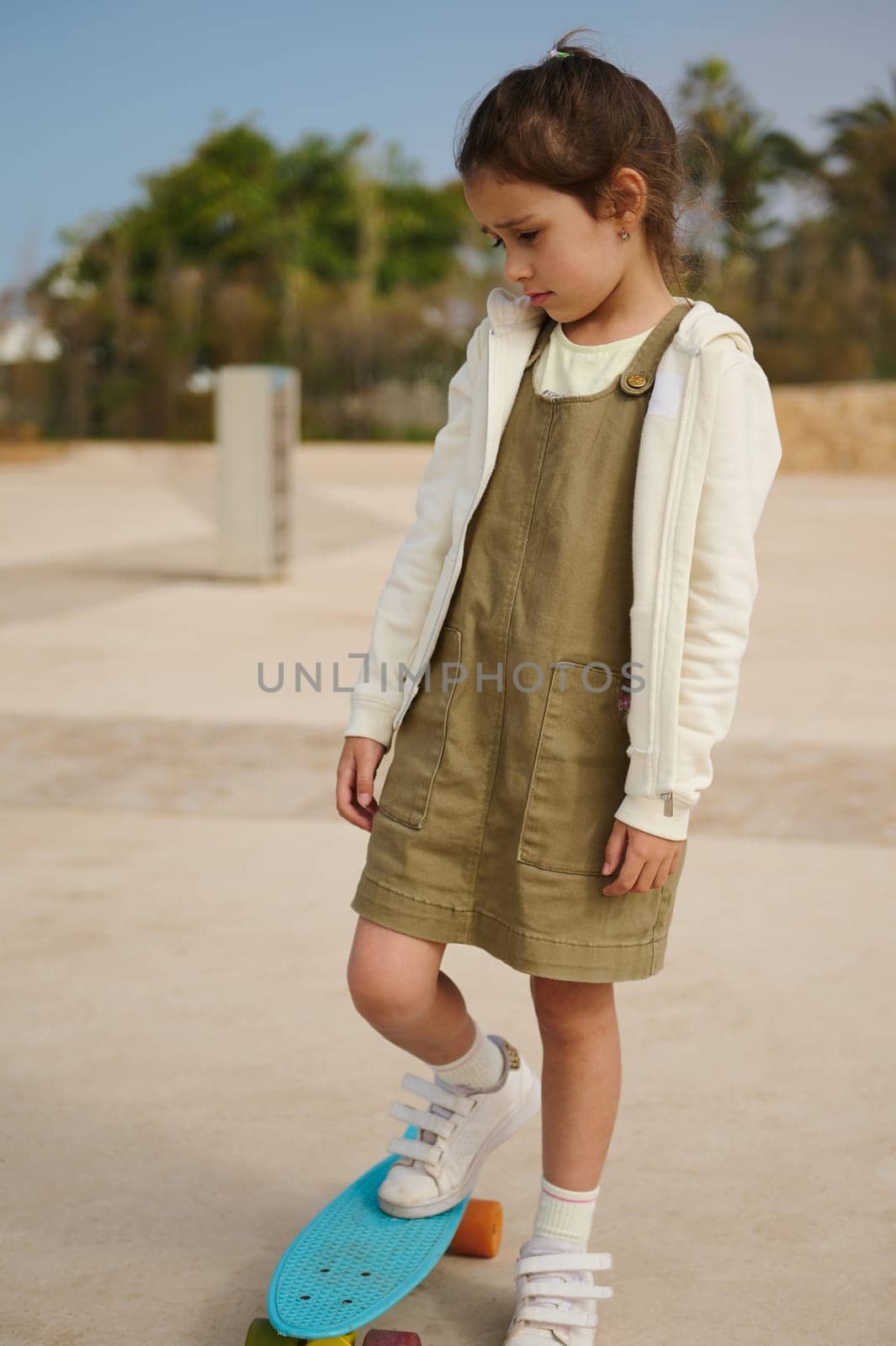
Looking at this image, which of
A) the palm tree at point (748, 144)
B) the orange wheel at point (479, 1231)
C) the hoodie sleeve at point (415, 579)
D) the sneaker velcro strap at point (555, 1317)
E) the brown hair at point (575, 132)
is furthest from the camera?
the palm tree at point (748, 144)

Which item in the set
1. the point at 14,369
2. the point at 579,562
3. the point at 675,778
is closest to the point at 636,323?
the point at 579,562

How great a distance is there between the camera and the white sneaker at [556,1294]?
1729 mm

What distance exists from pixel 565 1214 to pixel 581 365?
1.04m

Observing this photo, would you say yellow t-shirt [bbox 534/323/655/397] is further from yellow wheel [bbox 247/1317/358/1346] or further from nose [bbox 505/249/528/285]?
yellow wheel [bbox 247/1317/358/1346]

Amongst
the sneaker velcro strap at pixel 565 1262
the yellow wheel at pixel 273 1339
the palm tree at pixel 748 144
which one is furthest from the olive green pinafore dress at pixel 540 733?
the palm tree at pixel 748 144

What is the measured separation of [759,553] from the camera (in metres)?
11.0

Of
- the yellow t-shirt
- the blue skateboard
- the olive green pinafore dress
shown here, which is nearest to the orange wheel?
the blue skateboard

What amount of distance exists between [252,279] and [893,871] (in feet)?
119

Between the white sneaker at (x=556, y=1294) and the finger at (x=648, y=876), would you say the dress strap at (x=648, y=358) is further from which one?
the white sneaker at (x=556, y=1294)

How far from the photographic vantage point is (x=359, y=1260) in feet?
5.98

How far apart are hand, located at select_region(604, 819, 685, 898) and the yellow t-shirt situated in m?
0.51

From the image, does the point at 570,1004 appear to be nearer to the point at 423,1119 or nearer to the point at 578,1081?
the point at 578,1081

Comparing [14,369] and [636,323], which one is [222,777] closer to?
[636,323]

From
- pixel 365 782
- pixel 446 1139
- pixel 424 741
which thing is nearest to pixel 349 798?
pixel 365 782
